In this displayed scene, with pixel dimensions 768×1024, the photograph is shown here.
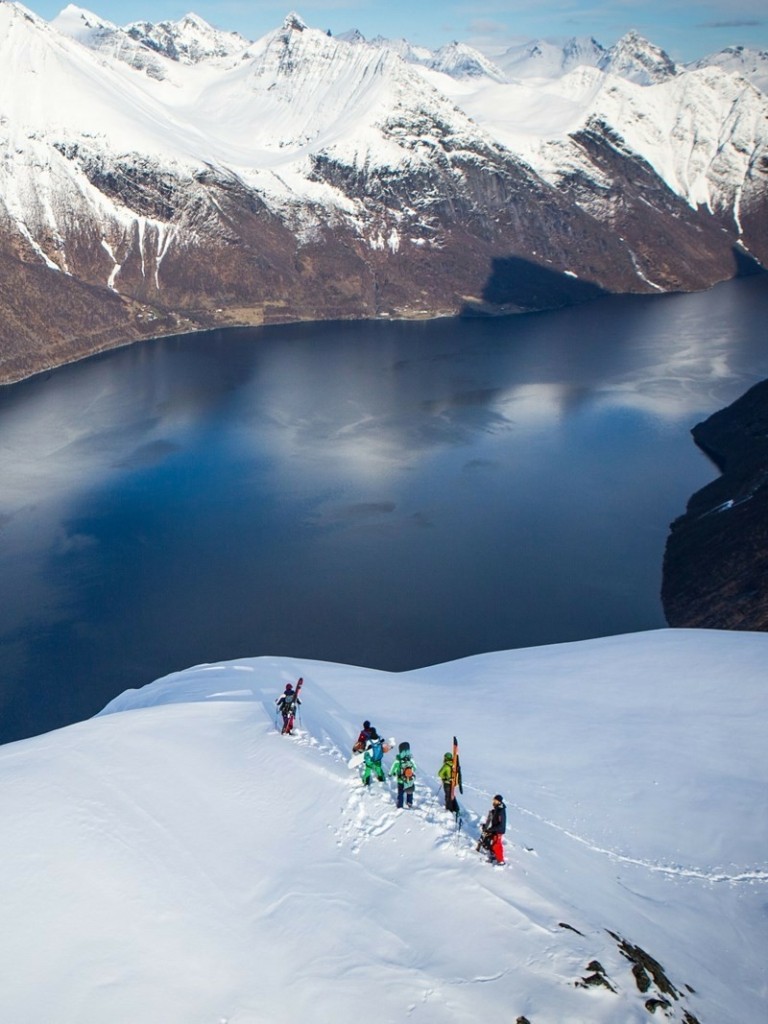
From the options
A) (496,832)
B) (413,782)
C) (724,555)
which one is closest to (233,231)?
(724,555)

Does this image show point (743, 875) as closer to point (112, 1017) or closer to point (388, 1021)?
point (388, 1021)

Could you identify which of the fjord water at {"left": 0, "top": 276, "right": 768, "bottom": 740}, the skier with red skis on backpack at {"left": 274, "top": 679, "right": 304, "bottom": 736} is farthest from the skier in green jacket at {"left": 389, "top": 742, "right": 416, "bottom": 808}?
the fjord water at {"left": 0, "top": 276, "right": 768, "bottom": 740}

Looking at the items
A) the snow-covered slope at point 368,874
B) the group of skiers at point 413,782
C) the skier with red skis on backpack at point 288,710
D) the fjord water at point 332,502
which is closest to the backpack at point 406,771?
the group of skiers at point 413,782

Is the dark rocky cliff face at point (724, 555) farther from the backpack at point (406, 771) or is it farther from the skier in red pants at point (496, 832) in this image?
the skier in red pants at point (496, 832)

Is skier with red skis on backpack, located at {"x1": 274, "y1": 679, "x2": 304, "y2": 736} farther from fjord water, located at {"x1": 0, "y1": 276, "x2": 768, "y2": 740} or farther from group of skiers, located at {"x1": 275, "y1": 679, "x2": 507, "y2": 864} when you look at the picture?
fjord water, located at {"x1": 0, "y1": 276, "x2": 768, "y2": 740}

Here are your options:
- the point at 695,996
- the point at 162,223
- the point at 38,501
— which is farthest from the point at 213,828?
the point at 162,223
